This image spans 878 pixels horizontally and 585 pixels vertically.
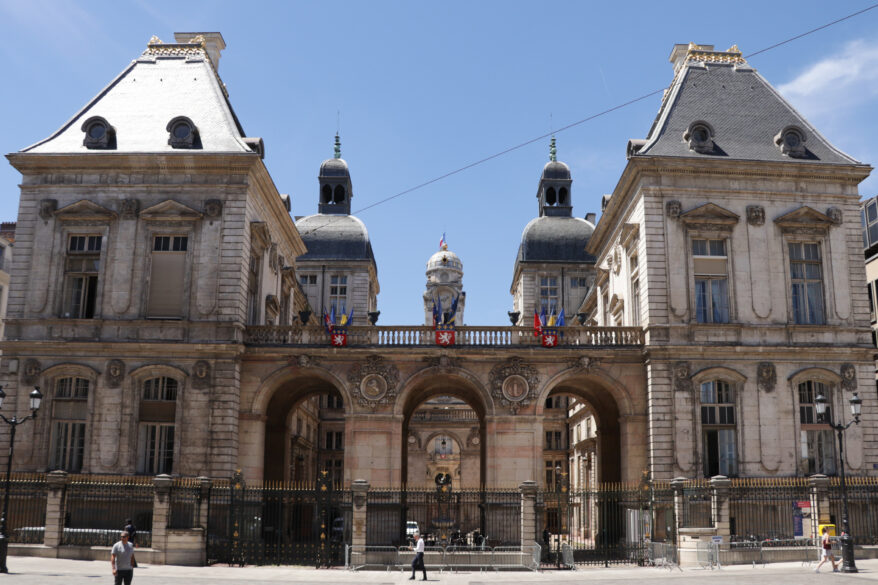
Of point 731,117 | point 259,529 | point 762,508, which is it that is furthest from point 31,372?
point 731,117

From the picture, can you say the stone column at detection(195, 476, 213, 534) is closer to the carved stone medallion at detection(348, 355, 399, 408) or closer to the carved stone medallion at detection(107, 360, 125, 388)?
the carved stone medallion at detection(107, 360, 125, 388)

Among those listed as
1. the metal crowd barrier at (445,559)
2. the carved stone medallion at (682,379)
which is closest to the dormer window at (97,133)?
the metal crowd barrier at (445,559)

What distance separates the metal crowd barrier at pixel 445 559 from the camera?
987 inches

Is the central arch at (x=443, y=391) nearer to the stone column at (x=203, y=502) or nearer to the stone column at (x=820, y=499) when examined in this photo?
the stone column at (x=203, y=502)

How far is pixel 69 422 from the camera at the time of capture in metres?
Result: 31.0

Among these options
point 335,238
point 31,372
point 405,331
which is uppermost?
point 335,238

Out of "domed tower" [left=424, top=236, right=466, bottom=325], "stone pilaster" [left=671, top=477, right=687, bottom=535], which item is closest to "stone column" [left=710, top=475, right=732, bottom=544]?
"stone pilaster" [left=671, top=477, right=687, bottom=535]

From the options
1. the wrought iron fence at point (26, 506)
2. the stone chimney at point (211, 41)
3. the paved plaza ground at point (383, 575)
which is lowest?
the paved plaza ground at point (383, 575)

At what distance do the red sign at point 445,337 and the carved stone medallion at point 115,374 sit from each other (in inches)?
469

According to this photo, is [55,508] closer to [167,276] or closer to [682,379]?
[167,276]

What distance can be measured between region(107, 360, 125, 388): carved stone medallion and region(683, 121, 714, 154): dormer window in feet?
78.0

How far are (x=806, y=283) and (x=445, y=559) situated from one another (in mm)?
17967

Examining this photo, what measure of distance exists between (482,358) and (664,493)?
838 cm

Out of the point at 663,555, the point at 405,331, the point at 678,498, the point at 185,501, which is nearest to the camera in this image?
the point at 663,555
